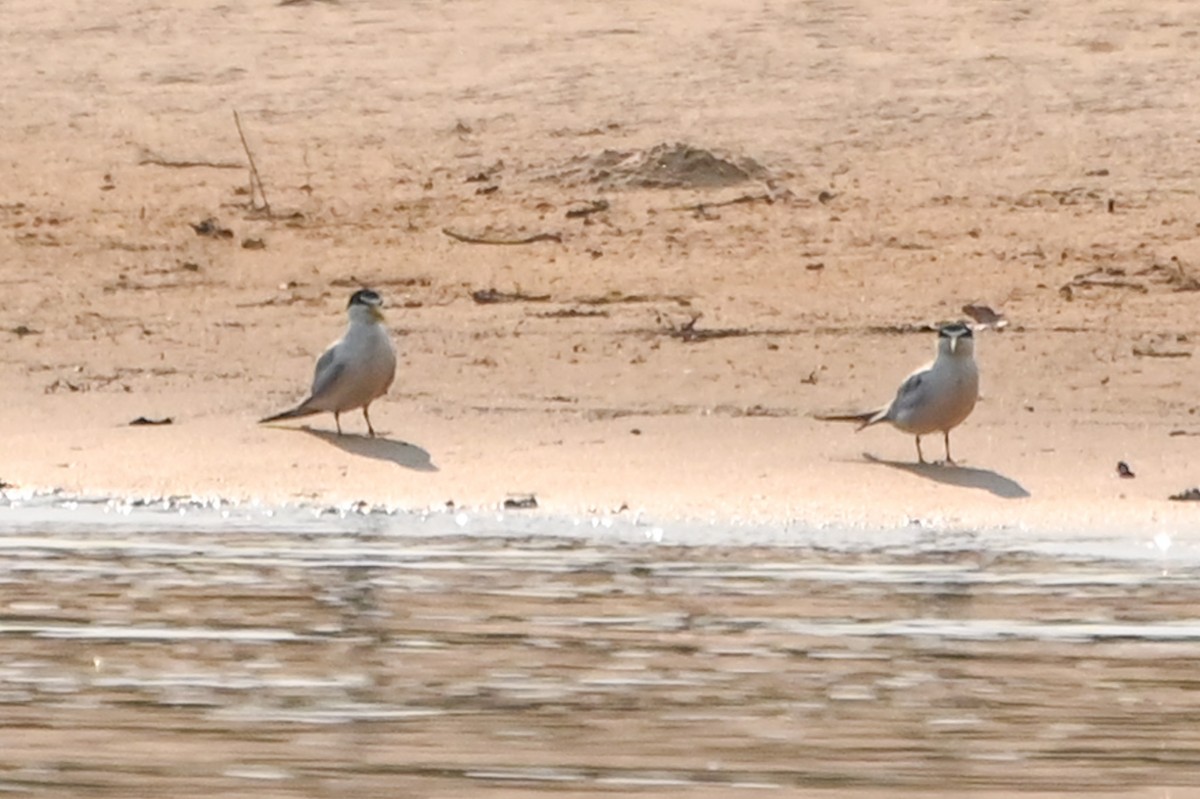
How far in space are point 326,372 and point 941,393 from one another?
2643 millimetres

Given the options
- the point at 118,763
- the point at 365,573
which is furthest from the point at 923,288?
the point at 118,763

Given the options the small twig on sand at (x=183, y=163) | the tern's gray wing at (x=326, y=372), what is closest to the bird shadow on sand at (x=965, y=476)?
the tern's gray wing at (x=326, y=372)

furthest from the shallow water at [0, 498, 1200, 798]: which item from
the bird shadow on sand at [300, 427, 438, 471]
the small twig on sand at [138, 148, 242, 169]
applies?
the small twig on sand at [138, 148, 242, 169]

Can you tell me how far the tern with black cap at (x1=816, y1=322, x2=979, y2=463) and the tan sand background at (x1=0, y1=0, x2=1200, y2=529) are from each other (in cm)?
22

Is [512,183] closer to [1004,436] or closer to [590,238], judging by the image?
[590,238]

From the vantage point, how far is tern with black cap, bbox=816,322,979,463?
12602mm

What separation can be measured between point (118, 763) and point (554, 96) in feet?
41.5

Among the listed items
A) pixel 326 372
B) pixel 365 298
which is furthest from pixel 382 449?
pixel 365 298

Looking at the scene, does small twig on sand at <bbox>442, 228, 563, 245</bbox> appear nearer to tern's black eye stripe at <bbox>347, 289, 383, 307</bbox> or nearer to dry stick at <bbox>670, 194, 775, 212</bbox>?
dry stick at <bbox>670, 194, 775, 212</bbox>

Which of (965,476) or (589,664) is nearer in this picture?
(589,664)

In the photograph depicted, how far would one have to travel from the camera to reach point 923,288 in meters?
15.3

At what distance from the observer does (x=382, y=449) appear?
1297 centimetres

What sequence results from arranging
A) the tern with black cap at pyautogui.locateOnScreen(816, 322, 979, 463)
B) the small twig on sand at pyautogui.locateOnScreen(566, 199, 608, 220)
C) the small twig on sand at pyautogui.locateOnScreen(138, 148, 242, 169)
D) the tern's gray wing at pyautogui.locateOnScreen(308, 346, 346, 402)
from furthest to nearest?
the small twig on sand at pyautogui.locateOnScreen(138, 148, 242, 169)
the small twig on sand at pyautogui.locateOnScreen(566, 199, 608, 220)
the tern's gray wing at pyautogui.locateOnScreen(308, 346, 346, 402)
the tern with black cap at pyautogui.locateOnScreen(816, 322, 979, 463)

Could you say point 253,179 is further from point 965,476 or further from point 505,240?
point 965,476
